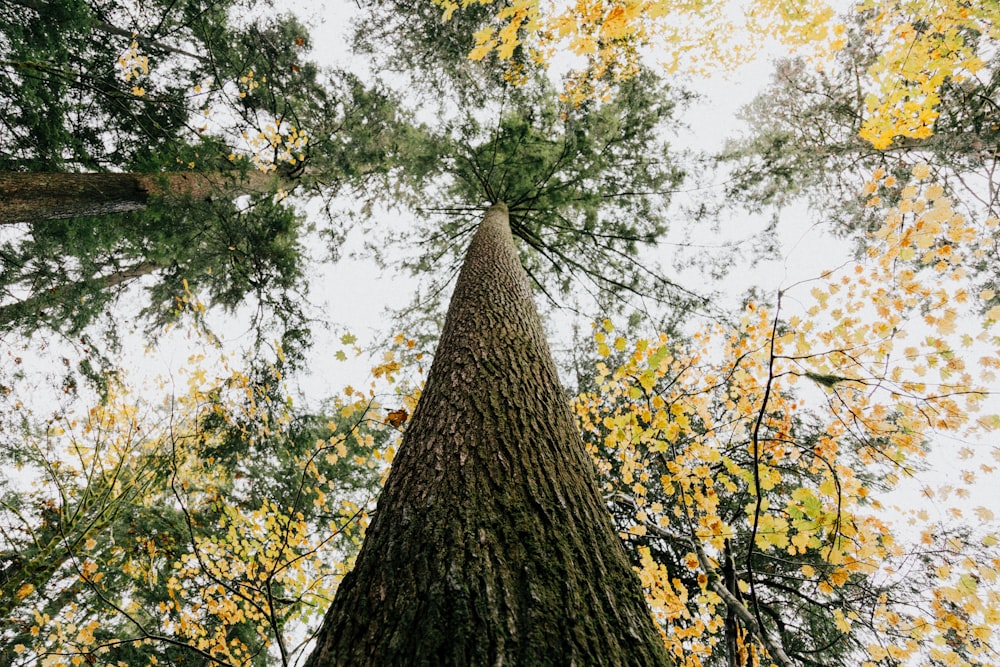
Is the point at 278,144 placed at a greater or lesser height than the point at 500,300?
greater

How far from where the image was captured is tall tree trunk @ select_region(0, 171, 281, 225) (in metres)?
3.97

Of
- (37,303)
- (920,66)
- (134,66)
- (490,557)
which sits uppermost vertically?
(134,66)

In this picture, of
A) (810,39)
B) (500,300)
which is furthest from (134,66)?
(810,39)

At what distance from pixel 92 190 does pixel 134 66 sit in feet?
6.77

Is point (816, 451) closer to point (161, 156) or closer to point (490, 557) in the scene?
point (490, 557)

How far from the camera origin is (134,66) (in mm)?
5184

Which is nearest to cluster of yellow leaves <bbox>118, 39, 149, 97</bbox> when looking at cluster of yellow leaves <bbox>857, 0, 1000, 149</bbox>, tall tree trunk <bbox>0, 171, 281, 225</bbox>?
tall tree trunk <bbox>0, 171, 281, 225</bbox>

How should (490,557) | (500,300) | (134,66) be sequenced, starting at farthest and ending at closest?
(134,66), (500,300), (490,557)

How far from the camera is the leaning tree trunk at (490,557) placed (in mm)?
908

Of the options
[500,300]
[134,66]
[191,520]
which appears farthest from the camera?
[191,520]

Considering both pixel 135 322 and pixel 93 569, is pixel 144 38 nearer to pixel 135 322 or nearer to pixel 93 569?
pixel 135 322

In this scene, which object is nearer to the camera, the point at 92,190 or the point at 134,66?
the point at 92,190

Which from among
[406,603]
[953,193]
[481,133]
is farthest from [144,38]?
[953,193]

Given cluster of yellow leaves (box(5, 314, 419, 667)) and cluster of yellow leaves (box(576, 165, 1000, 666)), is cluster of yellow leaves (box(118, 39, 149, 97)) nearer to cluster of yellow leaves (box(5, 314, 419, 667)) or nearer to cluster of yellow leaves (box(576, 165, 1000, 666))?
cluster of yellow leaves (box(5, 314, 419, 667))
